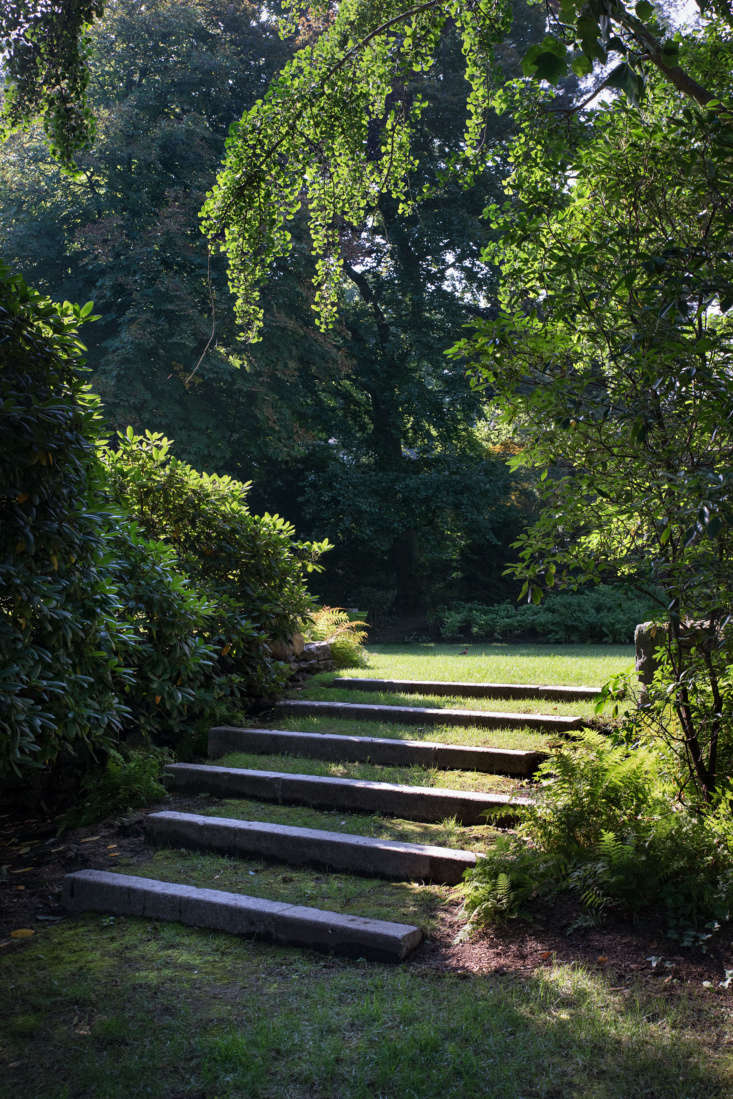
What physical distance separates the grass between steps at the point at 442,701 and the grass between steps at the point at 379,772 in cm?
115

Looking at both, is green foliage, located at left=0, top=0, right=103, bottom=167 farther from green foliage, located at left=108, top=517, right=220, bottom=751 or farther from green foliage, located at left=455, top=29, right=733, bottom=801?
green foliage, located at left=455, top=29, right=733, bottom=801

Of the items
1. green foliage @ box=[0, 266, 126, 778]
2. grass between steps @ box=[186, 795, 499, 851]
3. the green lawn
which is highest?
green foliage @ box=[0, 266, 126, 778]

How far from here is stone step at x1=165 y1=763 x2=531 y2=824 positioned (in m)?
5.16

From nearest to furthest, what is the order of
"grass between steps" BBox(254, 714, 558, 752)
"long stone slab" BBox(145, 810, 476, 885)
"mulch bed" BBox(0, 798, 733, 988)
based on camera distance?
"mulch bed" BBox(0, 798, 733, 988) < "long stone slab" BBox(145, 810, 476, 885) < "grass between steps" BBox(254, 714, 558, 752)

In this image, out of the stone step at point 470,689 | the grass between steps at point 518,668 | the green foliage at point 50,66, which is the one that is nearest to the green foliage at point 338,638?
the grass between steps at point 518,668

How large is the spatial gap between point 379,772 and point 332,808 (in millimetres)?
509

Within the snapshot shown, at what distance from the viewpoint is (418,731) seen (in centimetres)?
682

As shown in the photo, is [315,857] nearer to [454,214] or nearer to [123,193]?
[123,193]

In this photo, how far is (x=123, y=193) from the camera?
16891 millimetres

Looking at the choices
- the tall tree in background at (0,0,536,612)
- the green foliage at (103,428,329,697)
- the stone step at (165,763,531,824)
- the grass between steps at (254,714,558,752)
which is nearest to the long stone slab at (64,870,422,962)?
the stone step at (165,763,531,824)

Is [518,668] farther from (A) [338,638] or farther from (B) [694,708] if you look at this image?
(B) [694,708]

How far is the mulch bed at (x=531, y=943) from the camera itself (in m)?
3.44

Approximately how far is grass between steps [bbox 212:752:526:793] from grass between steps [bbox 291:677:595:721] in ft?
3.78

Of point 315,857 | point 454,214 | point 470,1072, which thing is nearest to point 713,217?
point 470,1072
